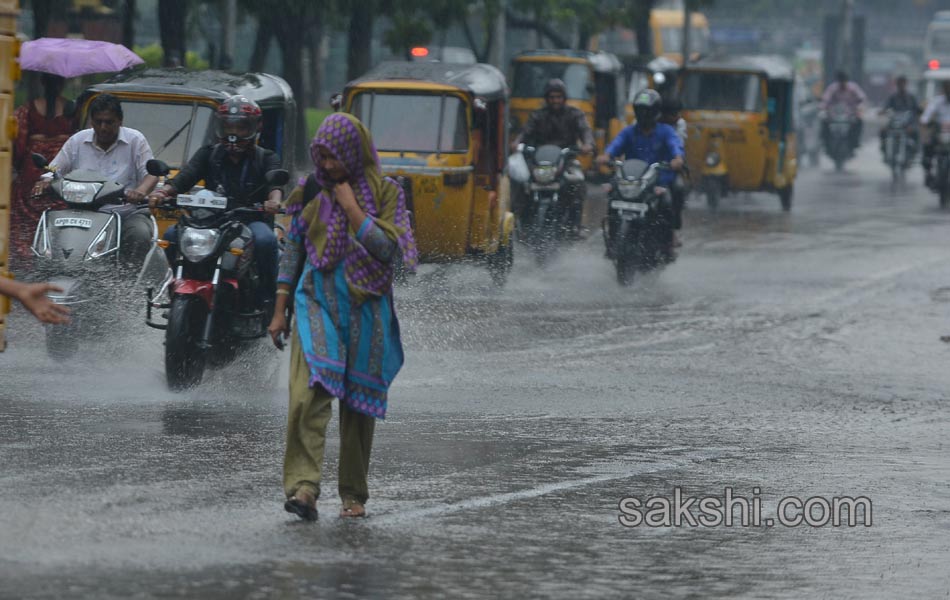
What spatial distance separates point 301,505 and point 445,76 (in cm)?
1122

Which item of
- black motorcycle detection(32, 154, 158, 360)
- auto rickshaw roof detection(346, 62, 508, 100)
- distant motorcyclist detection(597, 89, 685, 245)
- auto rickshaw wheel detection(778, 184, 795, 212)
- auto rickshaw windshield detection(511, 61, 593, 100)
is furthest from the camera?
auto rickshaw windshield detection(511, 61, 593, 100)

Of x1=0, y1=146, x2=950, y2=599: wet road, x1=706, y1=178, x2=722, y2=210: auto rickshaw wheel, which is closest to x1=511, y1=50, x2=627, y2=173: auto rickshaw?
x1=706, y1=178, x2=722, y2=210: auto rickshaw wheel

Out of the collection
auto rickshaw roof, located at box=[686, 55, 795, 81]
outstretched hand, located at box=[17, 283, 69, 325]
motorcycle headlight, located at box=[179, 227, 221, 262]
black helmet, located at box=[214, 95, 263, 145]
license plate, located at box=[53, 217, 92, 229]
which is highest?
black helmet, located at box=[214, 95, 263, 145]

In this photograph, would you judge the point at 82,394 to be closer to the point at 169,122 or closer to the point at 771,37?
the point at 169,122

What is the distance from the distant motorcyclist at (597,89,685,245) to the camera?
17422 millimetres

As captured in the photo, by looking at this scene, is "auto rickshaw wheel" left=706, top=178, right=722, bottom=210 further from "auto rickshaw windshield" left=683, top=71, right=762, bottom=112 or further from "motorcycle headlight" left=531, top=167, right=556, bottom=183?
"motorcycle headlight" left=531, top=167, right=556, bottom=183

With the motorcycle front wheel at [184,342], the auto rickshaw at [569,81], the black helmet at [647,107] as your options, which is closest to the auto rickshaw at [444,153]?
the black helmet at [647,107]

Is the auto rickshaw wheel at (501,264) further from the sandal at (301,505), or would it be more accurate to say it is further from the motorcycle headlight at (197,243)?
the sandal at (301,505)

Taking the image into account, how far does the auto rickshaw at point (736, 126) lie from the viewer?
2673cm

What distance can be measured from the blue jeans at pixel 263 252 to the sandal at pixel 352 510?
379 cm

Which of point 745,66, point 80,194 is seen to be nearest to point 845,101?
point 745,66

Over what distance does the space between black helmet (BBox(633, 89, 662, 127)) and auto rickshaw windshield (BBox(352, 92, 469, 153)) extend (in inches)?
60.7

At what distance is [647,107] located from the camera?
1730 cm

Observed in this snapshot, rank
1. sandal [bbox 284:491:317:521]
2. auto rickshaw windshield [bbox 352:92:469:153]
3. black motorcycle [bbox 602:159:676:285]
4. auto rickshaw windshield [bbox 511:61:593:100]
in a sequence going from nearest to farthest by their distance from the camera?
sandal [bbox 284:491:317:521], black motorcycle [bbox 602:159:676:285], auto rickshaw windshield [bbox 352:92:469:153], auto rickshaw windshield [bbox 511:61:593:100]
